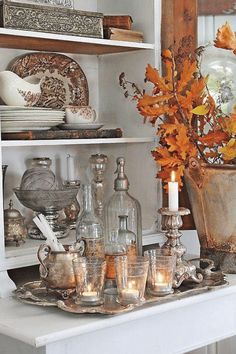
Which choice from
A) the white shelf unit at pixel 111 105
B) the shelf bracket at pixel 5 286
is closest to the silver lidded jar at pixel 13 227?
the white shelf unit at pixel 111 105

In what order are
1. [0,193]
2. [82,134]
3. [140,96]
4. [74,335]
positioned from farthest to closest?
[140,96] < [82,134] < [0,193] < [74,335]

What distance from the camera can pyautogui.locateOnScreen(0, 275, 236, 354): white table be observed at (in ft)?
5.17

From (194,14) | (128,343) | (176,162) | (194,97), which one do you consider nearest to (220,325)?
(128,343)

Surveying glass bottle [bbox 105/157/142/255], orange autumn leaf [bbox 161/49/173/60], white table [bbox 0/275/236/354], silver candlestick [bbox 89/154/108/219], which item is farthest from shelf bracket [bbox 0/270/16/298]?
orange autumn leaf [bbox 161/49/173/60]

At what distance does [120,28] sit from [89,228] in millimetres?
630

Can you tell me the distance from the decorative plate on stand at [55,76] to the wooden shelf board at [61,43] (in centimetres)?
3

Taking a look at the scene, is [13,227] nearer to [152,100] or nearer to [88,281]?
[88,281]

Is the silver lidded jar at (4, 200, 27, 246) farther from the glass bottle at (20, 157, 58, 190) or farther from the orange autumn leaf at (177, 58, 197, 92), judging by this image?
the orange autumn leaf at (177, 58, 197, 92)

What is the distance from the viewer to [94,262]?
1718 mm

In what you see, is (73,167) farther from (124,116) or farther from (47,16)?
(47,16)

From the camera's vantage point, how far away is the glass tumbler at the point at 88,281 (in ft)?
5.55

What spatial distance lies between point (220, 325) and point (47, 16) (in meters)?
0.94

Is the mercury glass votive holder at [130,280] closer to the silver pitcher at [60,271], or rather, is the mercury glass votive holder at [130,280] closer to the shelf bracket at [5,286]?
the silver pitcher at [60,271]

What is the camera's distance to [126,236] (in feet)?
6.45
